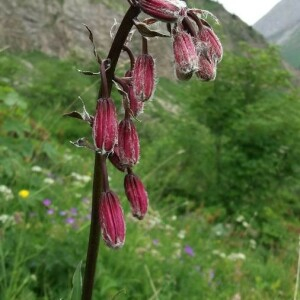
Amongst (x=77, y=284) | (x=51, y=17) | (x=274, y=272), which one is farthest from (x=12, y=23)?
(x=77, y=284)

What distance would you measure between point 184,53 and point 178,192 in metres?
10.4

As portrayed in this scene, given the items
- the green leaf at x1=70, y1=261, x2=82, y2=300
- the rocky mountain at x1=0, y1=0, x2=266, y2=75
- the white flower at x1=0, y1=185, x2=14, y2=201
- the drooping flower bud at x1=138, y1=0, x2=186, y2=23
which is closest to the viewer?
the drooping flower bud at x1=138, y1=0, x2=186, y2=23

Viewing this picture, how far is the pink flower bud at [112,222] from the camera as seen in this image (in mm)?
1551

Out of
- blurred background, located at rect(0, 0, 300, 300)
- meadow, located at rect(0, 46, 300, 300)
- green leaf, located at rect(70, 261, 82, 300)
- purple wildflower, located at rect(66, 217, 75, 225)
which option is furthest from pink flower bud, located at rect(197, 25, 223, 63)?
purple wildflower, located at rect(66, 217, 75, 225)

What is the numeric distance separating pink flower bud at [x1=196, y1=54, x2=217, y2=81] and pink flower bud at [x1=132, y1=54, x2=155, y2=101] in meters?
0.12

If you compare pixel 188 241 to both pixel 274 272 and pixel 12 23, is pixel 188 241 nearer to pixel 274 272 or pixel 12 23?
pixel 274 272

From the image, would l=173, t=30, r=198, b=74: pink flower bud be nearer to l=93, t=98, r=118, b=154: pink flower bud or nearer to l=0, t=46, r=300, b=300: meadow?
l=93, t=98, r=118, b=154: pink flower bud

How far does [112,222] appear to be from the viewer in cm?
156

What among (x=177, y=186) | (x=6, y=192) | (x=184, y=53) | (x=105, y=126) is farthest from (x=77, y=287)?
(x=177, y=186)

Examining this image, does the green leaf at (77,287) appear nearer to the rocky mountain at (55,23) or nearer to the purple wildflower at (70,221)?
the purple wildflower at (70,221)

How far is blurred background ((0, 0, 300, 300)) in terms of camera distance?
12.1 ft

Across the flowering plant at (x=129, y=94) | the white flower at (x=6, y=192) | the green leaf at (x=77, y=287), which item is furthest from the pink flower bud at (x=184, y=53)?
the white flower at (x=6, y=192)

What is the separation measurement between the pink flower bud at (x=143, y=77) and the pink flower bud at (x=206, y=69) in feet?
0.41

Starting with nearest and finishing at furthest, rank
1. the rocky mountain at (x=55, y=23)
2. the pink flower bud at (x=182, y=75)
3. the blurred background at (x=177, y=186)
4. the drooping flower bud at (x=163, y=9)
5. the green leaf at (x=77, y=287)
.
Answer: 1. the drooping flower bud at (x=163, y=9)
2. the pink flower bud at (x=182, y=75)
3. the green leaf at (x=77, y=287)
4. the blurred background at (x=177, y=186)
5. the rocky mountain at (x=55, y=23)
